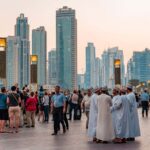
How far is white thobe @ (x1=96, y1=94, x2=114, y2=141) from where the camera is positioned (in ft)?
53.0

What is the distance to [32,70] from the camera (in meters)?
38.9

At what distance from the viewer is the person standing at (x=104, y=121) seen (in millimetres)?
16141

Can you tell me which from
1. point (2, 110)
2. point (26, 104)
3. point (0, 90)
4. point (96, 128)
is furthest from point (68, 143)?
point (26, 104)

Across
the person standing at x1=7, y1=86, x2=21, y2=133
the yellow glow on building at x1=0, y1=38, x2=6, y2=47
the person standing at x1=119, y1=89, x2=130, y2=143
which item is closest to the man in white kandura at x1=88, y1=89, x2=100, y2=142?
the person standing at x1=119, y1=89, x2=130, y2=143

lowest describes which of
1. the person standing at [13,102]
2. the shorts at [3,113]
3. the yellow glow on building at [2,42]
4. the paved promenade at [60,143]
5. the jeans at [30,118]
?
the paved promenade at [60,143]

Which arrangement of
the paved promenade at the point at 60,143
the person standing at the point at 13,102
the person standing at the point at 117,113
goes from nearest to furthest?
the paved promenade at the point at 60,143 < the person standing at the point at 117,113 < the person standing at the point at 13,102

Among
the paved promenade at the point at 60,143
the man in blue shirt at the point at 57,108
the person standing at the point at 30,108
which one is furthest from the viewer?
the person standing at the point at 30,108

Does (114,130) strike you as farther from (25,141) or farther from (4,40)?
(4,40)

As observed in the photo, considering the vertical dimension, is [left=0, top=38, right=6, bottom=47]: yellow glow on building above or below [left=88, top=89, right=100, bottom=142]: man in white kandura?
above

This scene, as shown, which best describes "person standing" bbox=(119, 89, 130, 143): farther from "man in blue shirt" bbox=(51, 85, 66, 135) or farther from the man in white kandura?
"man in blue shirt" bbox=(51, 85, 66, 135)

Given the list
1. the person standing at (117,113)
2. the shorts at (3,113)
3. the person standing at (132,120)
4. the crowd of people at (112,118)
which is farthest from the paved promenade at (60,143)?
the shorts at (3,113)

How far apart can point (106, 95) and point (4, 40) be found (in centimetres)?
1503

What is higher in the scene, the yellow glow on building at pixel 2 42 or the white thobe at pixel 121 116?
the yellow glow on building at pixel 2 42

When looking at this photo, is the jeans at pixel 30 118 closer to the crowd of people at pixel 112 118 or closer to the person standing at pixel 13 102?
the person standing at pixel 13 102
